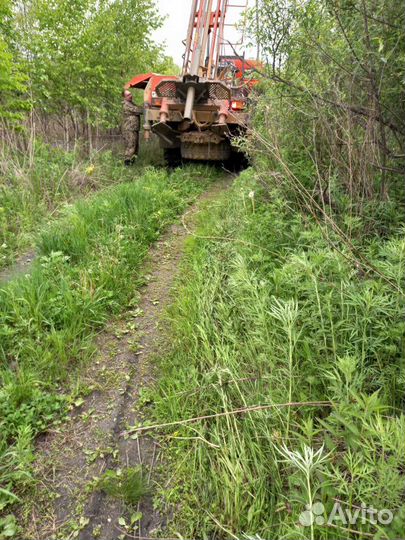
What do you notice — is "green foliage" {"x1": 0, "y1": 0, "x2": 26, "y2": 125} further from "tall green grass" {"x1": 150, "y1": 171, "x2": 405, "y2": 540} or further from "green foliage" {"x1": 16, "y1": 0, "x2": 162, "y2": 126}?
"tall green grass" {"x1": 150, "y1": 171, "x2": 405, "y2": 540}

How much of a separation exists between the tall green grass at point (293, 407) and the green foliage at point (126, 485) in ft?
0.43

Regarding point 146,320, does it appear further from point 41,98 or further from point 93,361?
point 41,98

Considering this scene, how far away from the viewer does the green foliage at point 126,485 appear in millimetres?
1584

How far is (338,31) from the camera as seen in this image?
274 cm

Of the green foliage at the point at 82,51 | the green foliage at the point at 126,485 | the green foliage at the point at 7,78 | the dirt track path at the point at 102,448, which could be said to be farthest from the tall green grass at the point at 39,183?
the green foliage at the point at 126,485

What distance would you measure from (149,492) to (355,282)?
1.53 m

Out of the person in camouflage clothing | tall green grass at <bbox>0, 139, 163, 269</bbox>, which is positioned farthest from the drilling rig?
tall green grass at <bbox>0, 139, 163, 269</bbox>

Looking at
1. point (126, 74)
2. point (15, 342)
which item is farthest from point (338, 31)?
point (126, 74)

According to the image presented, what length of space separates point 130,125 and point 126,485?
7.21m

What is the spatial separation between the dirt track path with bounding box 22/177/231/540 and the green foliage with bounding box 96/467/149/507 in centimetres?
3

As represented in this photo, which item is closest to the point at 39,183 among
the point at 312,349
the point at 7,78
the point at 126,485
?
the point at 7,78

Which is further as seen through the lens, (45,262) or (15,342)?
(45,262)

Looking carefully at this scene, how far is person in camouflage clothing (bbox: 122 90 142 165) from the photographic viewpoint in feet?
23.6

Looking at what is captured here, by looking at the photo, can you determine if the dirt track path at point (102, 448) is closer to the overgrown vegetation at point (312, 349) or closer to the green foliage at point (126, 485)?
the green foliage at point (126, 485)
